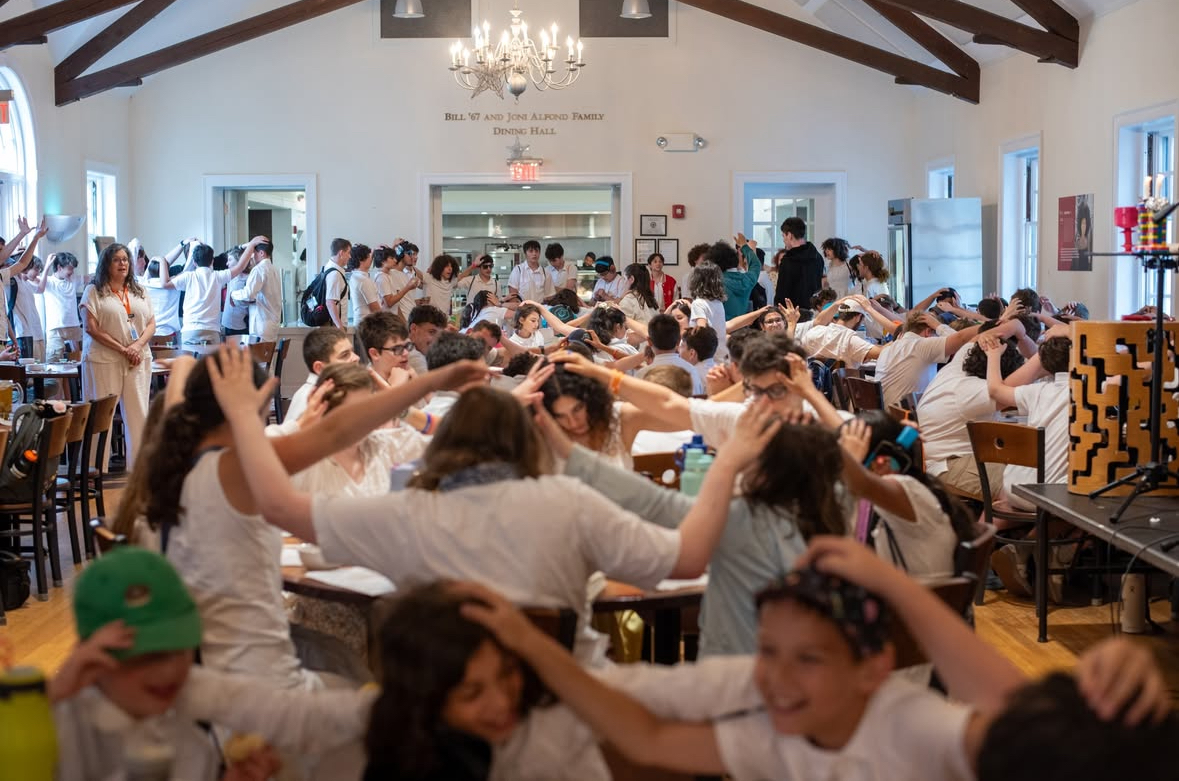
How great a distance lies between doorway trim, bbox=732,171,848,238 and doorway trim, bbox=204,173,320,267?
457cm

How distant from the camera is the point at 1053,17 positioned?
10289mm

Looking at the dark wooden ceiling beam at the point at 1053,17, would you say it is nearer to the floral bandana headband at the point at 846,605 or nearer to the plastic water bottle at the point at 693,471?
the plastic water bottle at the point at 693,471

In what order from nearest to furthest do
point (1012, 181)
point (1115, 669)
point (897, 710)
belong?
point (1115, 669) → point (897, 710) → point (1012, 181)

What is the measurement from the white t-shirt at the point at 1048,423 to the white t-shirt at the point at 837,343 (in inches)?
124

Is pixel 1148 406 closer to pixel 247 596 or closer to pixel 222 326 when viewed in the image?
pixel 247 596

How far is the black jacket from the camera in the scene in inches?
471

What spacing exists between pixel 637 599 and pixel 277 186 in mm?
12830

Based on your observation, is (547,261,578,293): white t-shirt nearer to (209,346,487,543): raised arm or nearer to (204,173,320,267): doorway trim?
(204,173,320,267): doorway trim

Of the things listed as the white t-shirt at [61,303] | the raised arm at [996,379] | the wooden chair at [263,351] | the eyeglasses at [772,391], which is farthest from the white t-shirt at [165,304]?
the eyeglasses at [772,391]

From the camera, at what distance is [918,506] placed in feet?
10.2

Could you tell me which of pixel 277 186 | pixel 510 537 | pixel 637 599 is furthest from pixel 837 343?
pixel 277 186

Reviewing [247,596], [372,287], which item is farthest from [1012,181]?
[247,596]

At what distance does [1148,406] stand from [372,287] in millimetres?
8484

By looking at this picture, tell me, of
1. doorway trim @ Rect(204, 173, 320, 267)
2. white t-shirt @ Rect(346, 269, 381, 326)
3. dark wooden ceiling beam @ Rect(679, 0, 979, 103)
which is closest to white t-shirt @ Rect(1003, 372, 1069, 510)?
white t-shirt @ Rect(346, 269, 381, 326)
